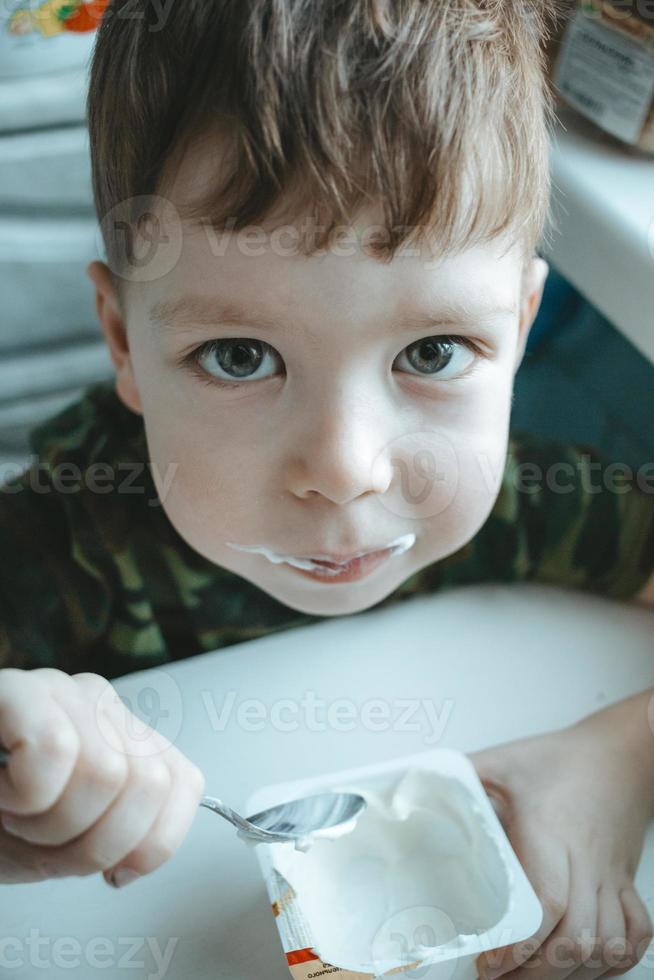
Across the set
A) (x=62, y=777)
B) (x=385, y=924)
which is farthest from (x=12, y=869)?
(x=385, y=924)

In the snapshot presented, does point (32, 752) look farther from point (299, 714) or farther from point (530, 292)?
point (530, 292)

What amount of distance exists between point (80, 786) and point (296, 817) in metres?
0.17

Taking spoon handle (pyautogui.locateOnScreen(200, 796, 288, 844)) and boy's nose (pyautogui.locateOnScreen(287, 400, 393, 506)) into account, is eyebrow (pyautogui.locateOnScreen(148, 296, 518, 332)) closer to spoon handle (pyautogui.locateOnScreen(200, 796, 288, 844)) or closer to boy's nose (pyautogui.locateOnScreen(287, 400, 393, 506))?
boy's nose (pyautogui.locateOnScreen(287, 400, 393, 506))

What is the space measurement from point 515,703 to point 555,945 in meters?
0.16

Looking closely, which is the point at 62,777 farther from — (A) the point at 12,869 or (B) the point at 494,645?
(B) the point at 494,645

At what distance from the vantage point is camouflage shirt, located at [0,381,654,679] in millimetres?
760

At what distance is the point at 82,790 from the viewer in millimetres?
440

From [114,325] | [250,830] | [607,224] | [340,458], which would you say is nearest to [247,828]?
[250,830]

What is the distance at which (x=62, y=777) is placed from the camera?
0.43 metres

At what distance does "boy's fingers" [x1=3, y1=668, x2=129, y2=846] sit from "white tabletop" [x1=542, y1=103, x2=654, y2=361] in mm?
457

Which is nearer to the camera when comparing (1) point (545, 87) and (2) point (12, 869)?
(2) point (12, 869)

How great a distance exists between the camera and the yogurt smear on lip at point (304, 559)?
0.62 meters

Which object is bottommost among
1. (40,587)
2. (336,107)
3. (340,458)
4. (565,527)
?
(40,587)

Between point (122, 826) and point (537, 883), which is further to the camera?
point (537, 883)
